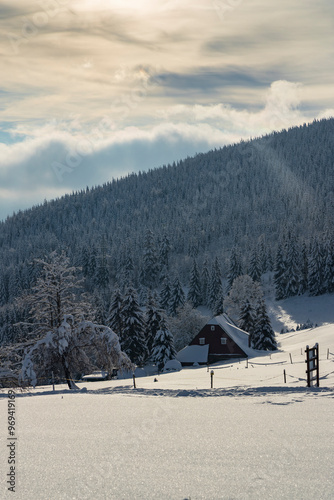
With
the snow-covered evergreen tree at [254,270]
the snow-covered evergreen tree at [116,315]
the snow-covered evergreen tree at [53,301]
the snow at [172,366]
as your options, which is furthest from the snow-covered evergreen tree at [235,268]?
the snow-covered evergreen tree at [53,301]

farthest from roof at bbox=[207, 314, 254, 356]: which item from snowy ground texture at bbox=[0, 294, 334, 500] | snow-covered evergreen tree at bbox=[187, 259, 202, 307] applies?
snow-covered evergreen tree at bbox=[187, 259, 202, 307]

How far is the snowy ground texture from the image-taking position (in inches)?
237

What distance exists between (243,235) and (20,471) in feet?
638

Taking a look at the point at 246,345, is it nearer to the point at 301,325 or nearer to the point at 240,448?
the point at 301,325

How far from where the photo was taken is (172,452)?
7609 millimetres

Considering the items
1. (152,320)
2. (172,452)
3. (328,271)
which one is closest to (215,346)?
(152,320)

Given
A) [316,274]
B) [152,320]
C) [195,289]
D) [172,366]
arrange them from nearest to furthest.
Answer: [172,366] → [152,320] → [316,274] → [195,289]

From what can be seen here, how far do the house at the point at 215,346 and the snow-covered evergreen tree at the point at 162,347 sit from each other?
1.86 metres

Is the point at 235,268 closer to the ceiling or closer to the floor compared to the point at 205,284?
closer to the ceiling

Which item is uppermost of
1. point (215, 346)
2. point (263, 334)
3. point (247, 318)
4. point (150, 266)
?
point (150, 266)

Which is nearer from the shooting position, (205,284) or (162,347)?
(162,347)

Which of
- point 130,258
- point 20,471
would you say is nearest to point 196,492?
point 20,471

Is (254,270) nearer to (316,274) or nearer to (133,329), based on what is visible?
(316,274)

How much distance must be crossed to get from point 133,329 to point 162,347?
435 centimetres
